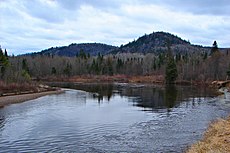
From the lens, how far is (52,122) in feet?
99.9

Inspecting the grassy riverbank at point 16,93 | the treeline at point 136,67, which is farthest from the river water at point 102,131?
the treeline at point 136,67

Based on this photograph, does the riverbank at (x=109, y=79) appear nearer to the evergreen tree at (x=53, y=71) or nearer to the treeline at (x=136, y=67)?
the treeline at (x=136, y=67)

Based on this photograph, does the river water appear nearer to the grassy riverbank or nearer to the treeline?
the grassy riverbank

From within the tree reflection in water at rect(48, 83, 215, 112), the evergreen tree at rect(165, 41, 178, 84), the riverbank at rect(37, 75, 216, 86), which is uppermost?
the evergreen tree at rect(165, 41, 178, 84)

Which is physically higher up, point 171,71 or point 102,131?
point 171,71

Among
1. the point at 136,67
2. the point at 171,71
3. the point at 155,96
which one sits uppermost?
the point at 136,67

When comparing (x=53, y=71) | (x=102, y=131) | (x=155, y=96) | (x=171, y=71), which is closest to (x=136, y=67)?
(x=53, y=71)

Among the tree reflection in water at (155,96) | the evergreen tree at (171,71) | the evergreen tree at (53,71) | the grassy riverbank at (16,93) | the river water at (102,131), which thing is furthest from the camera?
the evergreen tree at (53,71)

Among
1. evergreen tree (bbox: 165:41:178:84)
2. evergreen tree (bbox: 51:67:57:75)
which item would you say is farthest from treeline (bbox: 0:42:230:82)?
evergreen tree (bbox: 165:41:178:84)

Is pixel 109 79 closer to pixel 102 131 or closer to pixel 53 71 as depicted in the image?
pixel 53 71

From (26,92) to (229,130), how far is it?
50147mm

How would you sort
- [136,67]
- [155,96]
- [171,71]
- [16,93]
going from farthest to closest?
[136,67] < [171,71] < [16,93] < [155,96]

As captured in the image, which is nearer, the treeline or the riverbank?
the treeline

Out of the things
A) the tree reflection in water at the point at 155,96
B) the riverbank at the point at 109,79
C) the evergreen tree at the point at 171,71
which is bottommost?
the tree reflection in water at the point at 155,96
